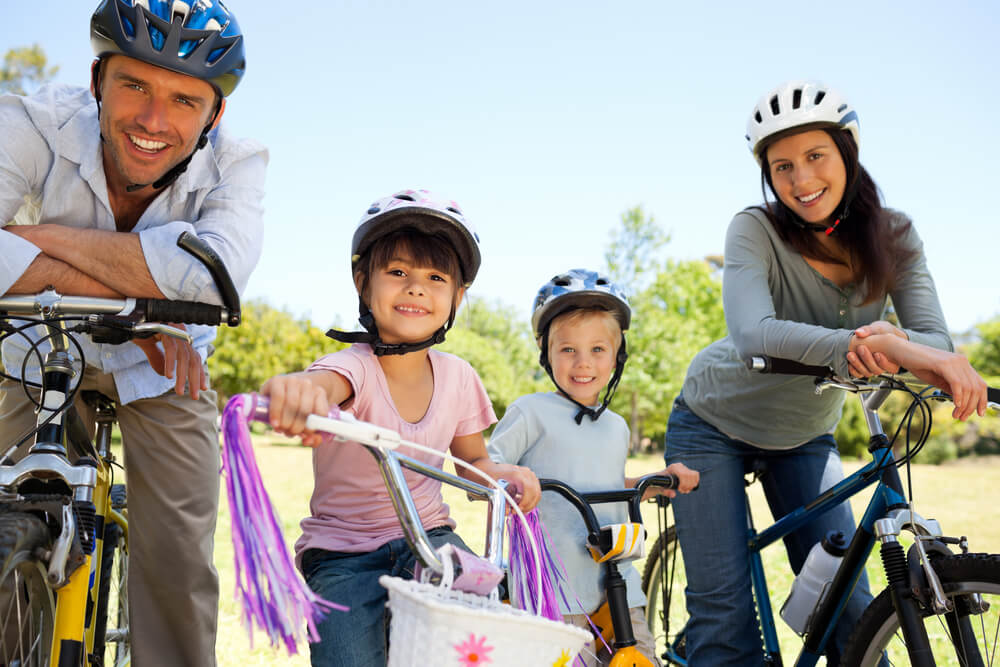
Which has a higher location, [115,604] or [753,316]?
[753,316]

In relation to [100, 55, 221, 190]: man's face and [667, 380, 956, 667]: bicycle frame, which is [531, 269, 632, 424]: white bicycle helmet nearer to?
[667, 380, 956, 667]: bicycle frame

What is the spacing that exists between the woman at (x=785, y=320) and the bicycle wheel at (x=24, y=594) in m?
2.48

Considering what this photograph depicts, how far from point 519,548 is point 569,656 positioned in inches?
18.7

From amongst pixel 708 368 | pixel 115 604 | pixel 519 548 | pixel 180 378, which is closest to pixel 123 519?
pixel 115 604

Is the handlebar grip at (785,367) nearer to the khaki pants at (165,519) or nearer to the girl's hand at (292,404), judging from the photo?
the girl's hand at (292,404)

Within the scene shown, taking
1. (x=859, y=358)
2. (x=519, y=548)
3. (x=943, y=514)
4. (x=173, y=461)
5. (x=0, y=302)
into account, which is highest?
(x=0, y=302)

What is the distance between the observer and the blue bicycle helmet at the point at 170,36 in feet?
8.85

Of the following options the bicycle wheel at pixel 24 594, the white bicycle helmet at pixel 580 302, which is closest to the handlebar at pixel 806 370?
the white bicycle helmet at pixel 580 302

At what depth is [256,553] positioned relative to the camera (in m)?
1.58

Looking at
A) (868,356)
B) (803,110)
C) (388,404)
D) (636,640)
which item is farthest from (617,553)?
(803,110)

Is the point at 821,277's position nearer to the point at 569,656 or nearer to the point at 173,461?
the point at 569,656

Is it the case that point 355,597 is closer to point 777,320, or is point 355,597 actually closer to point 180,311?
point 180,311

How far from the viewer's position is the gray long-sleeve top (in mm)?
3215

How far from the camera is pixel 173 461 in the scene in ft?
10.0
